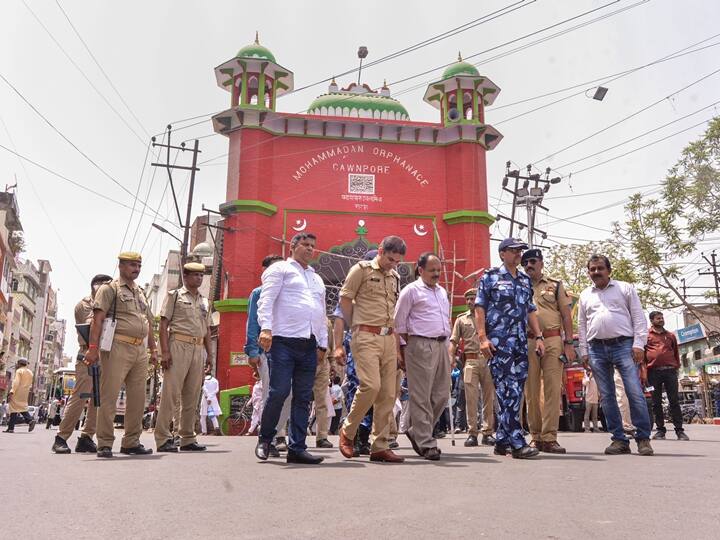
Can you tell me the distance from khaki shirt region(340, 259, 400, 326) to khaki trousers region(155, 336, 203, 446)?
213 centimetres

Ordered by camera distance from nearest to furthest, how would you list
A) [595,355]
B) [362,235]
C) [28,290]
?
[595,355] < [362,235] < [28,290]

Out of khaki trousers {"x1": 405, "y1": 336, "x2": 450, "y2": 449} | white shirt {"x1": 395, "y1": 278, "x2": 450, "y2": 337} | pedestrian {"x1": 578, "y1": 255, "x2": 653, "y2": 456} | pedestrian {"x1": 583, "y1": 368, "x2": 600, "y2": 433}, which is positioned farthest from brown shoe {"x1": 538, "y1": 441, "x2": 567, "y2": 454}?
pedestrian {"x1": 583, "y1": 368, "x2": 600, "y2": 433}

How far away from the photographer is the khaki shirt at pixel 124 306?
20.7 ft

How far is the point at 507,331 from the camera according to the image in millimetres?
5941

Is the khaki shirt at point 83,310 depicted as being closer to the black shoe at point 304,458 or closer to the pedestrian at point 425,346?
the black shoe at point 304,458

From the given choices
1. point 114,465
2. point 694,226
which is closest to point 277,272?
point 114,465

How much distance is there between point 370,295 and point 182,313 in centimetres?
232

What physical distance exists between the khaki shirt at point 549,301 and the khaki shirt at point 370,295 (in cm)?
170

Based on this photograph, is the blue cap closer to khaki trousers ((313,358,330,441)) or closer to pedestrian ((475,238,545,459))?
pedestrian ((475,238,545,459))

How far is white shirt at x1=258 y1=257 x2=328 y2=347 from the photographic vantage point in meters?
5.45

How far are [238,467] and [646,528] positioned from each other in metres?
3.09

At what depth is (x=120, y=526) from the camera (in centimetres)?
288

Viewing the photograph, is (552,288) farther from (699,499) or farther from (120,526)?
(120,526)

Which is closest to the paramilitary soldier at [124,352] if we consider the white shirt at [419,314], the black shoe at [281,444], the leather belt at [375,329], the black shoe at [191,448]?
the black shoe at [191,448]
